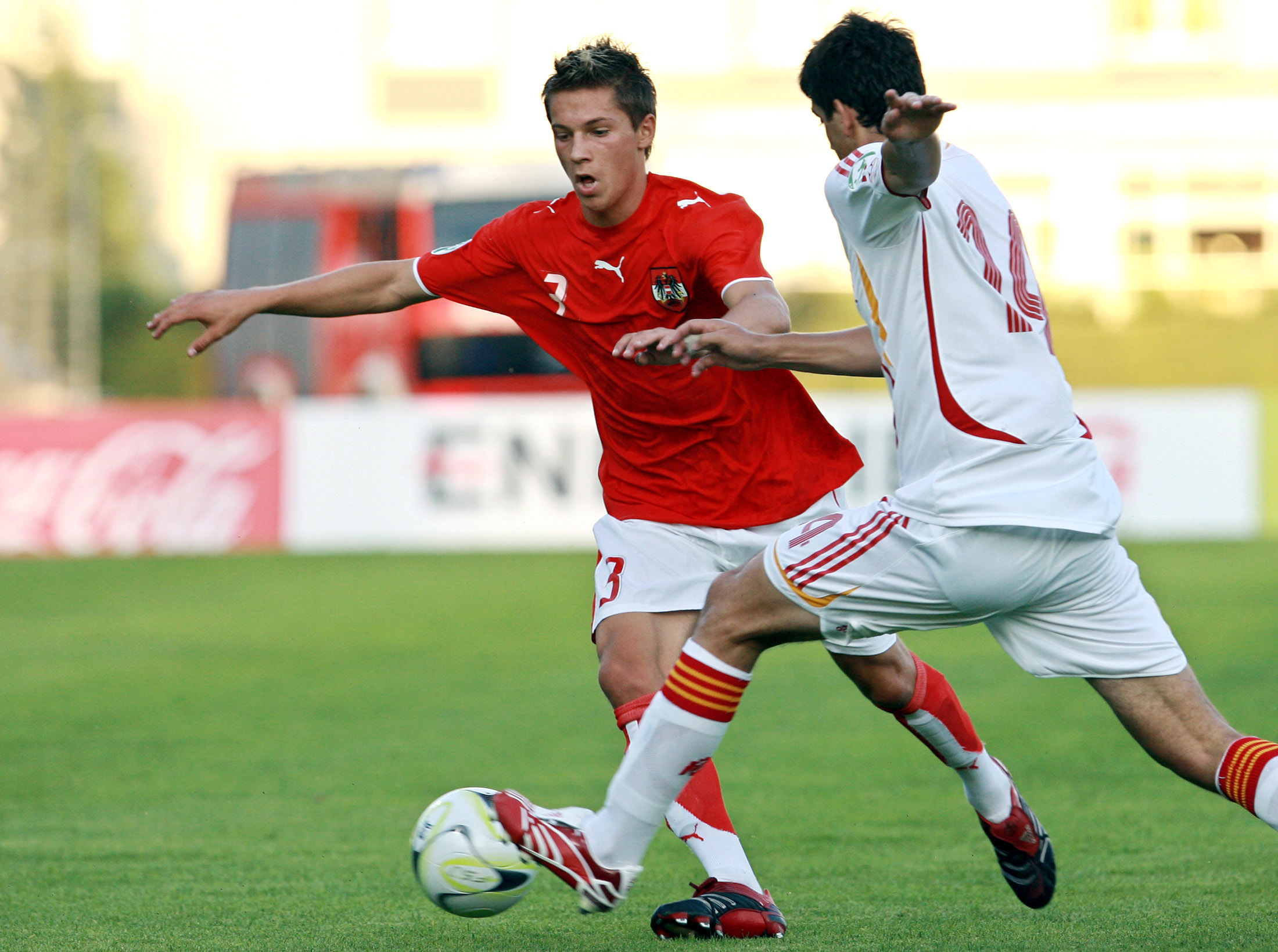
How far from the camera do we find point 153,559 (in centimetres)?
1592

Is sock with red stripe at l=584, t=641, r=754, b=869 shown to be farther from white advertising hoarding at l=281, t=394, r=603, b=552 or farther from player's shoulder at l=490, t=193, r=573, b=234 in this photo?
white advertising hoarding at l=281, t=394, r=603, b=552

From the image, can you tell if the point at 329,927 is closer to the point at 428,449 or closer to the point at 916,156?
the point at 916,156

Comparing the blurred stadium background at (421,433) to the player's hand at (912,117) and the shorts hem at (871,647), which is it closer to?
the shorts hem at (871,647)

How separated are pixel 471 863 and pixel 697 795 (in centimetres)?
83

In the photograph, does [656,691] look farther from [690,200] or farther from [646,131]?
[646,131]

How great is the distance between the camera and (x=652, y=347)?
3.55 metres

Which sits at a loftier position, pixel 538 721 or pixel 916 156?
pixel 916 156

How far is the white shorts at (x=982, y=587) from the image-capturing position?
3.50 m

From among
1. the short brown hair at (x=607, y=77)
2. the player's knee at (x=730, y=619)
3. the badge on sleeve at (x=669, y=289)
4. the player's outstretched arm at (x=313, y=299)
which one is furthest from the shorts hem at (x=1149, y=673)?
the player's outstretched arm at (x=313, y=299)

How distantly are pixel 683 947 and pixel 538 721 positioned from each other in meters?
3.84

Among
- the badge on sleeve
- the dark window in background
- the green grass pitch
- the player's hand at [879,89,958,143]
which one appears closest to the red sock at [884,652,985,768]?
the green grass pitch

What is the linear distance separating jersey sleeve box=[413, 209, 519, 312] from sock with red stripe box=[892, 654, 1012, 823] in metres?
1.53

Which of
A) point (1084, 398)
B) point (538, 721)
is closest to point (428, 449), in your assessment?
point (1084, 398)

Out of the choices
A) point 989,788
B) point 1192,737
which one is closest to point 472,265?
point 989,788
